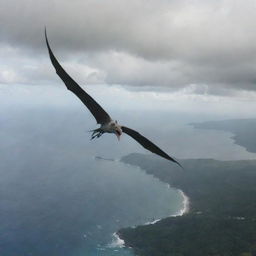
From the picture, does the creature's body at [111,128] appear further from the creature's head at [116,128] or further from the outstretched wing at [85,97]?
the outstretched wing at [85,97]

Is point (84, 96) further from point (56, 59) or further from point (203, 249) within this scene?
point (203, 249)

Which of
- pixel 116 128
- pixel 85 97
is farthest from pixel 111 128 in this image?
pixel 85 97

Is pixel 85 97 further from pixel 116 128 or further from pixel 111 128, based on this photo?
pixel 116 128

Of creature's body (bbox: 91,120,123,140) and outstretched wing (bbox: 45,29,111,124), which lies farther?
creature's body (bbox: 91,120,123,140)

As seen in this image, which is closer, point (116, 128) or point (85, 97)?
point (116, 128)

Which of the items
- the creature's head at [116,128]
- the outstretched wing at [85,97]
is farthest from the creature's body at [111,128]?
the outstretched wing at [85,97]

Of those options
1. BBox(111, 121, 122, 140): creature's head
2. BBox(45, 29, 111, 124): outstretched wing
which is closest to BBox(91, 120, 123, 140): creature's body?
BBox(111, 121, 122, 140): creature's head

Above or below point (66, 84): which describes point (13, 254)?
below

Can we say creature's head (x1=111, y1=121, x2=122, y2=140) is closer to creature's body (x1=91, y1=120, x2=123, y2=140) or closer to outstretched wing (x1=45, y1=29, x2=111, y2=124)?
creature's body (x1=91, y1=120, x2=123, y2=140)

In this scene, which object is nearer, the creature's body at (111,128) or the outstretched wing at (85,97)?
the outstretched wing at (85,97)

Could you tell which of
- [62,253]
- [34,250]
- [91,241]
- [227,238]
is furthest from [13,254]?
[227,238]

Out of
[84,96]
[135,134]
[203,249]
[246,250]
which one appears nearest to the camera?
[84,96]
